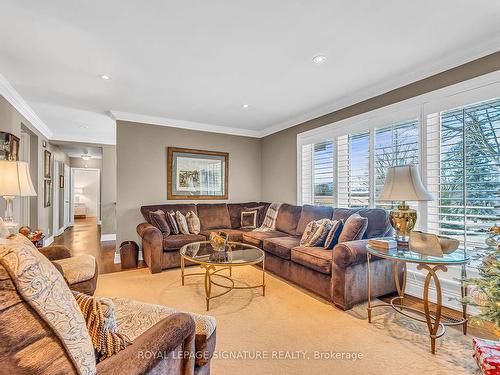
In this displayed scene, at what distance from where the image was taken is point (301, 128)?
4.73 metres

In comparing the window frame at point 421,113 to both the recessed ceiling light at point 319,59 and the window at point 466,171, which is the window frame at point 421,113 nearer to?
the window at point 466,171

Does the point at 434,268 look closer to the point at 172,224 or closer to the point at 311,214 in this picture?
the point at 311,214

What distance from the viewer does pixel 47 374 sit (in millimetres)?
724

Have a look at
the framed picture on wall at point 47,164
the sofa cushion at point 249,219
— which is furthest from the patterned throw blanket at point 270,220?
the framed picture on wall at point 47,164

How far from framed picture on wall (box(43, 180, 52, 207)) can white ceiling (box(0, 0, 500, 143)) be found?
2591 millimetres

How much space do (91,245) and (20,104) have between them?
3104 millimetres

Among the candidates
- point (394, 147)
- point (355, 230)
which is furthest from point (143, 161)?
point (394, 147)

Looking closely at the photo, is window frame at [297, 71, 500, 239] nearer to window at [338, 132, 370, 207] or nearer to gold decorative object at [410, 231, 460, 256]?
window at [338, 132, 370, 207]

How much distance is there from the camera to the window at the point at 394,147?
3.03 m

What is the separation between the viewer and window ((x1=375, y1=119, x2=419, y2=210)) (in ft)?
9.93

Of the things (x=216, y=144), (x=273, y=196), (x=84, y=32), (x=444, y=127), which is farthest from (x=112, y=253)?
(x=444, y=127)

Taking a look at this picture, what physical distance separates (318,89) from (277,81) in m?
0.61

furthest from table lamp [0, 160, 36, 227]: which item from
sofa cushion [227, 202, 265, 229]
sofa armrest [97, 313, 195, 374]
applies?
sofa cushion [227, 202, 265, 229]

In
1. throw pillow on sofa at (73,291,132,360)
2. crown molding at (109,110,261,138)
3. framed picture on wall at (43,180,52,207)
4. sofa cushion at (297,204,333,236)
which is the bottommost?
throw pillow on sofa at (73,291,132,360)
